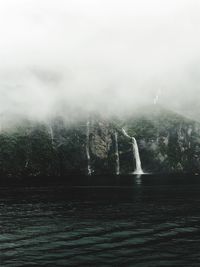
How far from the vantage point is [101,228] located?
58906mm

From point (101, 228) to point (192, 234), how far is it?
41.9ft

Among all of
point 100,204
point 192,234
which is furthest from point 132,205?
point 192,234

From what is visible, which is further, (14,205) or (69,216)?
(14,205)

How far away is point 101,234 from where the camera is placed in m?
54.2

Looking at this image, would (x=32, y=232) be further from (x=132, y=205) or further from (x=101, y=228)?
(x=132, y=205)

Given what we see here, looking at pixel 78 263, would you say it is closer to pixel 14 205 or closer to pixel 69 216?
pixel 69 216

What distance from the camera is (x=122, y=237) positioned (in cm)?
5212

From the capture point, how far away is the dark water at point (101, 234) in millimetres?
42000

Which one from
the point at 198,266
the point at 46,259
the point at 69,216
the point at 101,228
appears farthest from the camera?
the point at 69,216

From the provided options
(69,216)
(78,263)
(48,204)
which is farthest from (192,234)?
(48,204)

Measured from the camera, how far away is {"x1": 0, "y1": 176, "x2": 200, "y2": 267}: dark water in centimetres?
4200

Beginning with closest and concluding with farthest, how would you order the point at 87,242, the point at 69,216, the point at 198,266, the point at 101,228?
the point at 198,266 < the point at 87,242 < the point at 101,228 < the point at 69,216

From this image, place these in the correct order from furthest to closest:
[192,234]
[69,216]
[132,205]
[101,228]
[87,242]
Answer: [132,205], [69,216], [101,228], [192,234], [87,242]

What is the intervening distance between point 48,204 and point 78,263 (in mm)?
53568
